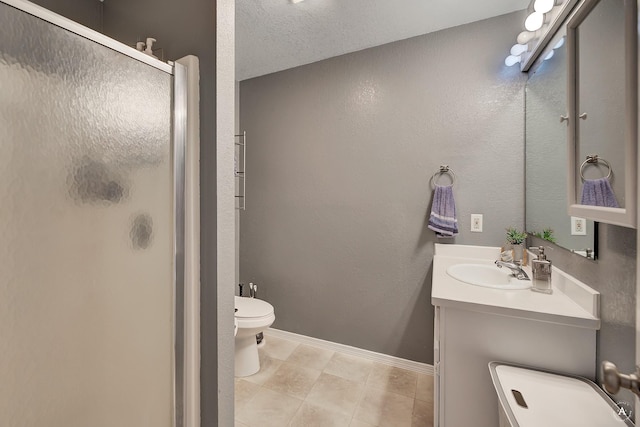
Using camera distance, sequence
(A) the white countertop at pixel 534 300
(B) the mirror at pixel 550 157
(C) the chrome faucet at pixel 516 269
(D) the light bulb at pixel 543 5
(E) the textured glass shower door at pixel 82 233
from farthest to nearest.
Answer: (C) the chrome faucet at pixel 516 269, (D) the light bulb at pixel 543 5, (B) the mirror at pixel 550 157, (A) the white countertop at pixel 534 300, (E) the textured glass shower door at pixel 82 233

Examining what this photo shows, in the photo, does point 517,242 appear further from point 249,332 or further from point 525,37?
point 249,332

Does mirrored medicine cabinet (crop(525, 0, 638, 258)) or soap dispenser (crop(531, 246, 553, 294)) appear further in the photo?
soap dispenser (crop(531, 246, 553, 294))

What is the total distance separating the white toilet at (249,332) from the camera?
6.37ft

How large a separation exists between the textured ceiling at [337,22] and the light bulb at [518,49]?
0.25 m

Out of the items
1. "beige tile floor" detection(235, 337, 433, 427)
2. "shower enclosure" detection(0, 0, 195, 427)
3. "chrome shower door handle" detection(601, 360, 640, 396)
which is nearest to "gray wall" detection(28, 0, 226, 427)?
"shower enclosure" detection(0, 0, 195, 427)

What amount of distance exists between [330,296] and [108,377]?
1709 millimetres

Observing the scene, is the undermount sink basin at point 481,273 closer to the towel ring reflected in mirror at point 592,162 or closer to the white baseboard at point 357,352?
the towel ring reflected in mirror at point 592,162

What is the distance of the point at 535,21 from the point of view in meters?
1.48

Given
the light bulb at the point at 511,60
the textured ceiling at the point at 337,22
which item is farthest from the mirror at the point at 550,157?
the textured ceiling at the point at 337,22

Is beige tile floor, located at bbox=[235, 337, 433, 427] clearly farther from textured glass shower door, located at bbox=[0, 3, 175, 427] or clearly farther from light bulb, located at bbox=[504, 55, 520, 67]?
light bulb, located at bbox=[504, 55, 520, 67]

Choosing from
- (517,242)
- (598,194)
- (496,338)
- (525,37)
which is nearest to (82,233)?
(496,338)

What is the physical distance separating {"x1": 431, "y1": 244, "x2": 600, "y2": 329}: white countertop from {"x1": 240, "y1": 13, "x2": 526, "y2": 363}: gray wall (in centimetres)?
66

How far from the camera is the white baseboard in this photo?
2076 millimetres

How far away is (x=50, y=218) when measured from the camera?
0.73 m
